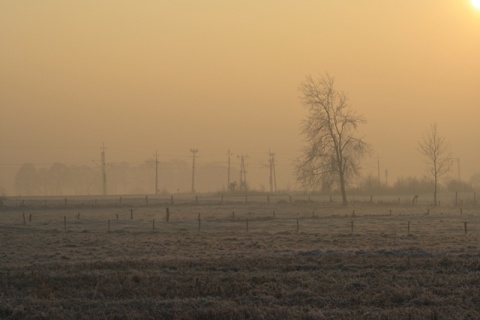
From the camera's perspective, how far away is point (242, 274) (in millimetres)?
18328

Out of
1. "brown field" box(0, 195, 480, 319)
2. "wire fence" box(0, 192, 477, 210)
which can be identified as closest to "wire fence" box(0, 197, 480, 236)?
"brown field" box(0, 195, 480, 319)

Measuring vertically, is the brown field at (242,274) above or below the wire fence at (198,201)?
below

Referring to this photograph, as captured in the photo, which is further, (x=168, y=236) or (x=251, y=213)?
(x=251, y=213)

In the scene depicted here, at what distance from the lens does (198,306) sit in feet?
46.7

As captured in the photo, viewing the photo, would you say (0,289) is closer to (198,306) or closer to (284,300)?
(198,306)

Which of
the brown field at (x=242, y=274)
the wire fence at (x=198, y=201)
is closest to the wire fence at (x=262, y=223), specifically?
the brown field at (x=242, y=274)

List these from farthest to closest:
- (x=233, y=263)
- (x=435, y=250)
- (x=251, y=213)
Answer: (x=251, y=213), (x=435, y=250), (x=233, y=263)

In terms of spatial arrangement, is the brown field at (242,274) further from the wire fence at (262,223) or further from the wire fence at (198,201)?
the wire fence at (198,201)

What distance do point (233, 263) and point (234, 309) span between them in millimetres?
7269

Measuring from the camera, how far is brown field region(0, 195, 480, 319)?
13.8 m

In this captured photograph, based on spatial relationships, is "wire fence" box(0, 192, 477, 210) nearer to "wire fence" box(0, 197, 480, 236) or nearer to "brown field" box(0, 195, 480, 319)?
"wire fence" box(0, 197, 480, 236)

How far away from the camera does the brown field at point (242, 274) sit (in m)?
13.8

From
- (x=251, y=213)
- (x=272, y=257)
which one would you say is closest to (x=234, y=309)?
(x=272, y=257)

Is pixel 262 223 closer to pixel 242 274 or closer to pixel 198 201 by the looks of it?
pixel 242 274
